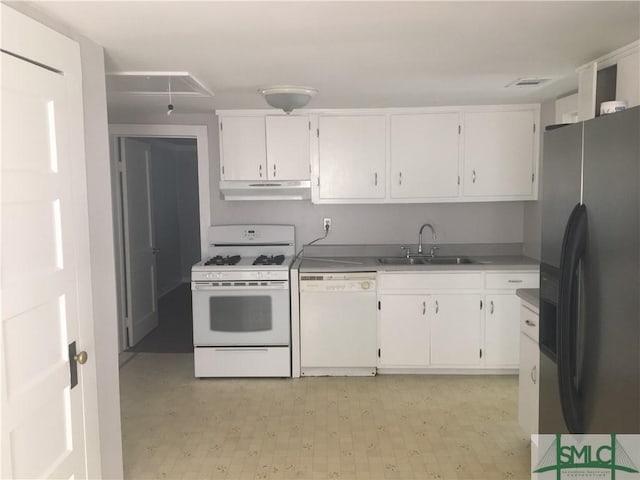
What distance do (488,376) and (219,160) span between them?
2.93 metres

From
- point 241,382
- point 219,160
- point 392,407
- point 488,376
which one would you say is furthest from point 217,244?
point 488,376

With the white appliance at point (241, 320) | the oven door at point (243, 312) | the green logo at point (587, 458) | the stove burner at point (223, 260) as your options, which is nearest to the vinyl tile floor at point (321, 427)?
the white appliance at point (241, 320)

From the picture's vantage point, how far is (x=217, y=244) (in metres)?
4.73

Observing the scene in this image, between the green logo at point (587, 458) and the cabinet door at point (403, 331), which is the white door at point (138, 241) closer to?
the cabinet door at point (403, 331)

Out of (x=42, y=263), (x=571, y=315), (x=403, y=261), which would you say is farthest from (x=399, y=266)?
(x=42, y=263)

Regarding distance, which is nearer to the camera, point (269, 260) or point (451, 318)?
point (451, 318)

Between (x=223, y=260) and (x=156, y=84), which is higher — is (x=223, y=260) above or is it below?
below

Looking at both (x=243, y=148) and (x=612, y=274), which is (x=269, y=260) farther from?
(x=612, y=274)

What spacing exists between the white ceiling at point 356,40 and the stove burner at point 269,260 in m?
1.43

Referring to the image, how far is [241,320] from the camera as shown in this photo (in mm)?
4172

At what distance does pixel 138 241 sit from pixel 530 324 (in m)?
3.88

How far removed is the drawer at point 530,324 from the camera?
2.85 metres

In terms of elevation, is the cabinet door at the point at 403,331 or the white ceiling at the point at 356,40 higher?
the white ceiling at the point at 356,40

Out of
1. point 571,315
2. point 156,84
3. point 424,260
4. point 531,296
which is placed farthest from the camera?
point 424,260
